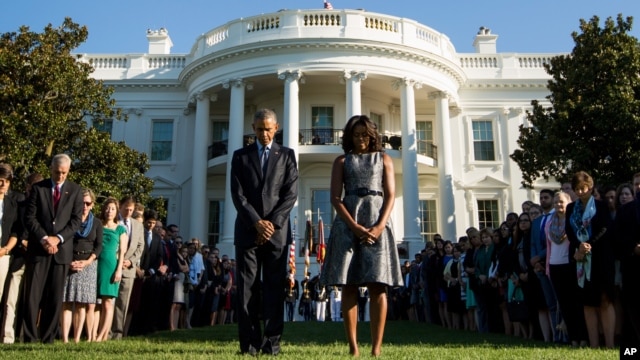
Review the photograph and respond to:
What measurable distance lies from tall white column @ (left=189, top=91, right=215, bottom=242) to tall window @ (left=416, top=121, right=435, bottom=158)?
10113 mm

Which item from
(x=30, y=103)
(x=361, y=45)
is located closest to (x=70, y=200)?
(x=30, y=103)

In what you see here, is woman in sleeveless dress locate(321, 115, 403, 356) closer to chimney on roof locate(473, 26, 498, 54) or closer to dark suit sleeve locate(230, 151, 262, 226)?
dark suit sleeve locate(230, 151, 262, 226)

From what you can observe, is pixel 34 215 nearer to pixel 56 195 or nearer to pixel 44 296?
pixel 56 195

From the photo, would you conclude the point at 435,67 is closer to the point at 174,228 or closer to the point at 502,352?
the point at 174,228

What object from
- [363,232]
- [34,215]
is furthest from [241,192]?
[34,215]

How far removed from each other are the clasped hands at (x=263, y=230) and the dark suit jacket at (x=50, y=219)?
262 centimetres

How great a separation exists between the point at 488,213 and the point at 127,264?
22561mm

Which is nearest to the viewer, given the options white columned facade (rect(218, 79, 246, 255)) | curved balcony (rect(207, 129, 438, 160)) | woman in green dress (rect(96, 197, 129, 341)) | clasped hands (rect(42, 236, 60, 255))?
clasped hands (rect(42, 236, 60, 255))

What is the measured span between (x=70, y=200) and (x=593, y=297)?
19.5 feet

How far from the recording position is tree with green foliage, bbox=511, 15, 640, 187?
1658 cm

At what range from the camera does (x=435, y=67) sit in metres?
25.6

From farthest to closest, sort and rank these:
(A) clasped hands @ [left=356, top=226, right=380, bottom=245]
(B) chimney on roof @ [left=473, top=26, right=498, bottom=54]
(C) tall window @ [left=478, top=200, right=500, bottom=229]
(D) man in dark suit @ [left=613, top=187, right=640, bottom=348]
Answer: (B) chimney on roof @ [left=473, top=26, right=498, bottom=54] < (C) tall window @ [left=478, top=200, right=500, bottom=229] < (D) man in dark suit @ [left=613, top=187, right=640, bottom=348] < (A) clasped hands @ [left=356, top=226, right=380, bottom=245]

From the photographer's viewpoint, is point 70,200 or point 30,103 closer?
point 70,200

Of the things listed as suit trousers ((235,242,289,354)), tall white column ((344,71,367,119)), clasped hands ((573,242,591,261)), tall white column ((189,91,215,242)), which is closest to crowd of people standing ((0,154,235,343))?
suit trousers ((235,242,289,354))
